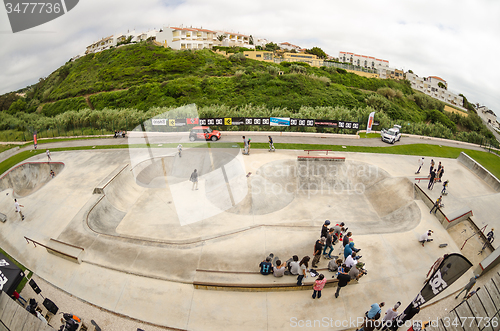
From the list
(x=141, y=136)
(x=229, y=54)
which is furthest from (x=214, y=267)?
(x=229, y=54)

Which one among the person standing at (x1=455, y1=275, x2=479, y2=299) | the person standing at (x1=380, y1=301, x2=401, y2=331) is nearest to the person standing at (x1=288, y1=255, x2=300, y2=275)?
the person standing at (x1=380, y1=301, x2=401, y2=331)

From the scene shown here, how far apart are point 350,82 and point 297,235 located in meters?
76.9

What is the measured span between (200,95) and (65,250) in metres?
47.7

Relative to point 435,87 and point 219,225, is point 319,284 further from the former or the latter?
point 435,87

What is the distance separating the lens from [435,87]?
13025 centimetres

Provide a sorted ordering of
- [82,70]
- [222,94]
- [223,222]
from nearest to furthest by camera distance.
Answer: [223,222], [222,94], [82,70]

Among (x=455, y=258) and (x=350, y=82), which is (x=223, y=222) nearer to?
(x=455, y=258)

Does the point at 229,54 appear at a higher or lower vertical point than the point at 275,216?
higher

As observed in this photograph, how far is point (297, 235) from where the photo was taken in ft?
38.1

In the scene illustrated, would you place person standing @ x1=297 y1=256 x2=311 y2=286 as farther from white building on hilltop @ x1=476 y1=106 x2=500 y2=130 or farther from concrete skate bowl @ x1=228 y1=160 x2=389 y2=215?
white building on hilltop @ x1=476 y1=106 x2=500 y2=130

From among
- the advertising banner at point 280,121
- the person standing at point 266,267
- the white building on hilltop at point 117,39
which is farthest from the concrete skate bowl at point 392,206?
the white building on hilltop at point 117,39

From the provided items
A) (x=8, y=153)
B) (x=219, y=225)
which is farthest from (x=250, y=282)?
(x=8, y=153)

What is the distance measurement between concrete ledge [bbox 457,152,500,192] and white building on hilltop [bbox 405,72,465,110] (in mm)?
133349

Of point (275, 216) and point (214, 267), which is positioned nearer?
point (214, 267)
